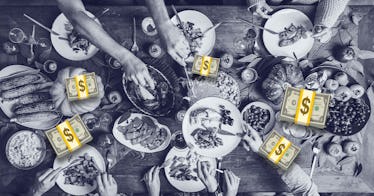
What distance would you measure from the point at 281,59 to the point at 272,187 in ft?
3.28

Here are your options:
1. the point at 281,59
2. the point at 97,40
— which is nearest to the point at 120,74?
the point at 97,40

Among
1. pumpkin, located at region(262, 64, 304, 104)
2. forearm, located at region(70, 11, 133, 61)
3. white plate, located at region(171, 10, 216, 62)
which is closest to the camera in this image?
forearm, located at region(70, 11, 133, 61)

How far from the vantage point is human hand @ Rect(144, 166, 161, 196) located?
267 centimetres

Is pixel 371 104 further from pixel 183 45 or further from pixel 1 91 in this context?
pixel 1 91

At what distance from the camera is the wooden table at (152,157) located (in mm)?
2723

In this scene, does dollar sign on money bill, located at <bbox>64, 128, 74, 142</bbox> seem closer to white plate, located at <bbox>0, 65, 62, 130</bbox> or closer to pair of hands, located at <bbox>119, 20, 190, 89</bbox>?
white plate, located at <bbox>0, 65, 62, 130</bbox>

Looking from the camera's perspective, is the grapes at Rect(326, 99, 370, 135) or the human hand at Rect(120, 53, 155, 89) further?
the grapes at Rect(326, 99, 370, 135)

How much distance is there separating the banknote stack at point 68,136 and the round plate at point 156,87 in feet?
1.39

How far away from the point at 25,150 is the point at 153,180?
3.26 ft

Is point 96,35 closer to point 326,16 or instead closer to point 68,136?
point 68,136

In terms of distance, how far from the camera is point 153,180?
267 centimetres

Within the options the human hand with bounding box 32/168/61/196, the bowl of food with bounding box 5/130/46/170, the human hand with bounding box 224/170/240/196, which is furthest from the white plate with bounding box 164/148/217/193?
the bowl of food with bounding box 5/130/46/170

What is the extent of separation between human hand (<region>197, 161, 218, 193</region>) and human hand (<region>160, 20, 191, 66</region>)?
2.78 feet

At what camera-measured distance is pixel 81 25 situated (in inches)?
95.3
